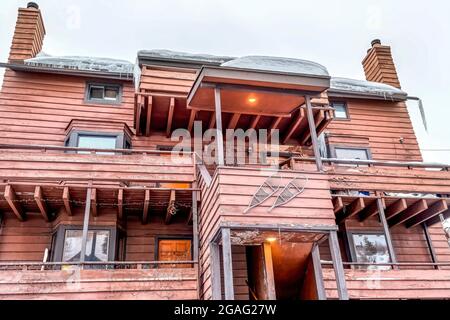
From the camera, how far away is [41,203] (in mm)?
9719

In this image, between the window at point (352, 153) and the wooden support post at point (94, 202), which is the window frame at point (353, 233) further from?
the wooden support post at point (94, 202)

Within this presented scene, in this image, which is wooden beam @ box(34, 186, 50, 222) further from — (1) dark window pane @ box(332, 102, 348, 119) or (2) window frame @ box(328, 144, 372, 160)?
(1) dark window pane @ box(332, 102, 348, 119)

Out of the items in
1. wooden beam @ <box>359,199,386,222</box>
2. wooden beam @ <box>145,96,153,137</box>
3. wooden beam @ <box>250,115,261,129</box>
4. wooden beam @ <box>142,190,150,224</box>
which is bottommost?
wooden beam @ <box>142,190,150,224</box>

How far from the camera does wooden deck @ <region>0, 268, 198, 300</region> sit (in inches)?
320

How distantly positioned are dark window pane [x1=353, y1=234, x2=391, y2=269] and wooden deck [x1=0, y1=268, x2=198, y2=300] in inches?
224

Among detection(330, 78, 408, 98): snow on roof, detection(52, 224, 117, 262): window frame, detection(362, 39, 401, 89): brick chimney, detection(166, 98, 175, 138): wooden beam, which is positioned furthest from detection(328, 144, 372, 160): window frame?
detection(52, 224, 117, 262): window frame

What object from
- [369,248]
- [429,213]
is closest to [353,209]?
[369,248]

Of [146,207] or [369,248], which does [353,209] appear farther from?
[146,207]

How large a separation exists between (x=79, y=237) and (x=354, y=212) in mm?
7484

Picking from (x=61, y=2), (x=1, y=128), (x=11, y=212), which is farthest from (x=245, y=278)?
(x=61, y=2)

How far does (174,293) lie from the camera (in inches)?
337

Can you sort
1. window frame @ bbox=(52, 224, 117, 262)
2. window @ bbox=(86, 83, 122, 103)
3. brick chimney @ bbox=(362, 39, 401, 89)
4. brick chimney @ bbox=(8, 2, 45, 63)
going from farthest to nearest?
brick chimney @ bbox=(362, 39, 401, 89) < brick chimney @ bbox=(8, 2, 45, 63) < window @ bbox=(86, 83, 122, 103) < window frame @ bbox=(52, 224, 117, 262)

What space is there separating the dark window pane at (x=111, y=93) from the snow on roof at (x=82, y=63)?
607 millimetres

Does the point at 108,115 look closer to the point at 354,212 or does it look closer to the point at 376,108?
the point at 354,212
